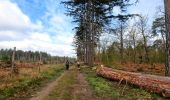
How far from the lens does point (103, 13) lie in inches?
Result: 1490

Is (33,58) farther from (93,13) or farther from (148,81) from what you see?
(148,81)

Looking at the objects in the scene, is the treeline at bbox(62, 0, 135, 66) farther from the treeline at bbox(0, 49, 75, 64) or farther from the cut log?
the cut log

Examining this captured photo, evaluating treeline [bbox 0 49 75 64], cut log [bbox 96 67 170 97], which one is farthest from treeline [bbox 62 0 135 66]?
cut log [bbox 96 67 170 97]

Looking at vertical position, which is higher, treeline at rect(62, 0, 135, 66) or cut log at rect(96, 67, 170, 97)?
treeline at rect(62, 0, 135, 66)

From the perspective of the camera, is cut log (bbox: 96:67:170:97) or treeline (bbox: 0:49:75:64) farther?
treeline (bbox: 0:49:75:64)

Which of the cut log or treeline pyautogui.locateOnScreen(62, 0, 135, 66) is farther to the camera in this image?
treeline pyautogui.locateOnScreen(62, 0, 135, 66)

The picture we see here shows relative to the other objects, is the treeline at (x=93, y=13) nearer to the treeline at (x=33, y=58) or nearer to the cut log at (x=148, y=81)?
the treeline at (x=33, y=58)

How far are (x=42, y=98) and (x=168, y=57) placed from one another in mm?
7706

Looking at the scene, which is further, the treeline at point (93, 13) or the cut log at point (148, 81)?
the treeline at point (93, 13)

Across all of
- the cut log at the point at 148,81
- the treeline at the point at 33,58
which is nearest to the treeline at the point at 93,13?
the treeline at the point at 33,58

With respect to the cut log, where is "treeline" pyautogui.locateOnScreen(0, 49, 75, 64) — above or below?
above

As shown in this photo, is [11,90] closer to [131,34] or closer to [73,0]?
[73,0]

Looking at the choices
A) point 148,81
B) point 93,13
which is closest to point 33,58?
point 93,13

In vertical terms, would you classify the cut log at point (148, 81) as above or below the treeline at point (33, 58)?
below
